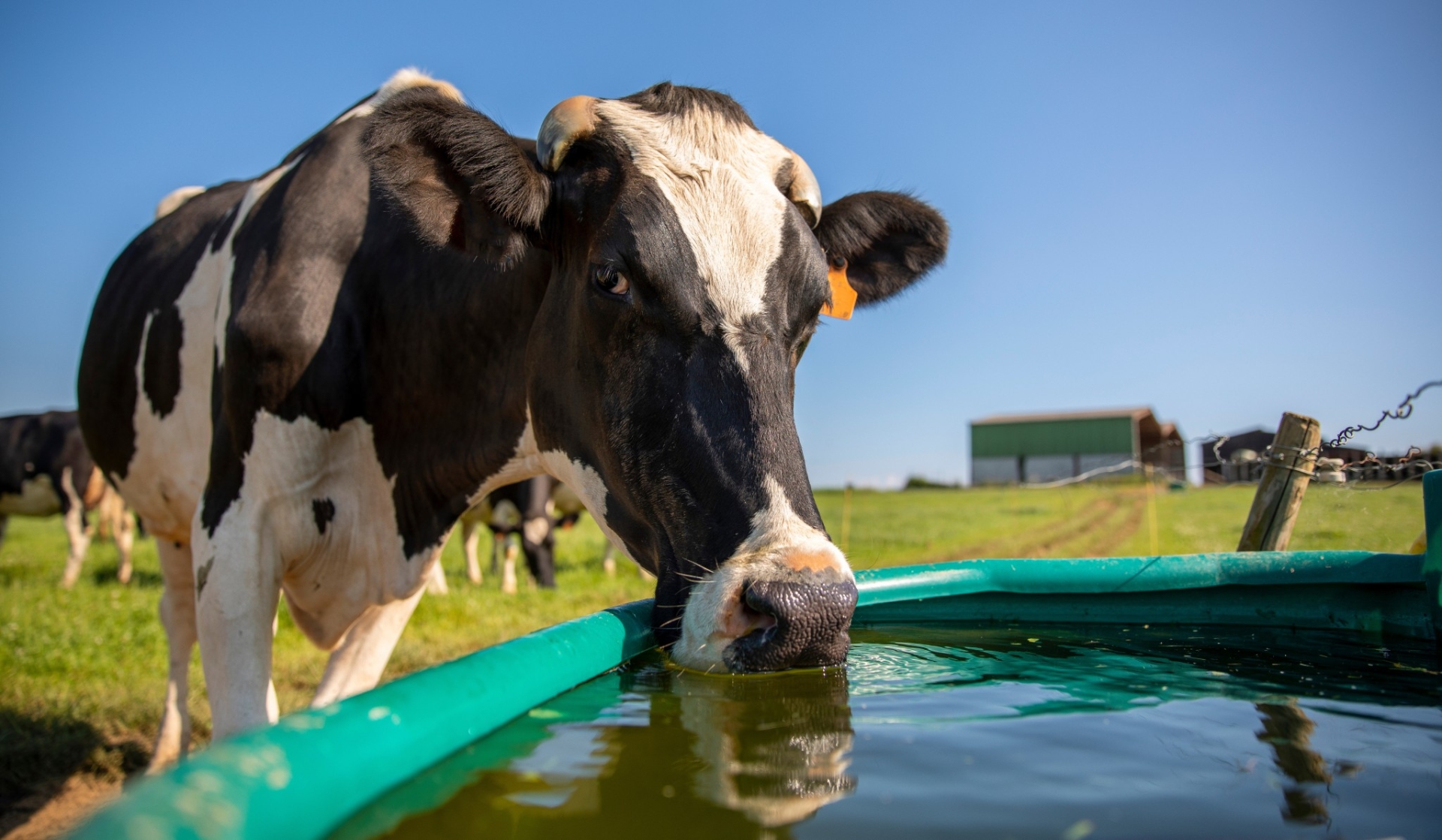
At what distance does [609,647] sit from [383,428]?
183 cm

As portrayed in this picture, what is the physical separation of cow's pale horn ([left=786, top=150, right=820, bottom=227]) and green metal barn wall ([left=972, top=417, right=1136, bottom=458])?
54813mm

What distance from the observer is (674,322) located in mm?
2352

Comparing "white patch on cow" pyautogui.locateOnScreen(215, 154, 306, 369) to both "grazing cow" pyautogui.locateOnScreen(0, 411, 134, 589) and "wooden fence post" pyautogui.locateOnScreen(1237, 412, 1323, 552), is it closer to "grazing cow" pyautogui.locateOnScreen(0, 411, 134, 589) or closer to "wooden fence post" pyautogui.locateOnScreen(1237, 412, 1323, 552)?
"wooden fence post" pyautogui.locateOnScreen(1237, 412, 1323, 552)

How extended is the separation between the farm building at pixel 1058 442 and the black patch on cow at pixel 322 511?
5057 cm

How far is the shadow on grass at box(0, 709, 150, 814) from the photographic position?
13.7 feet

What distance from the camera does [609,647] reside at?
185 cm

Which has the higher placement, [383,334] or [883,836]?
[383,334]

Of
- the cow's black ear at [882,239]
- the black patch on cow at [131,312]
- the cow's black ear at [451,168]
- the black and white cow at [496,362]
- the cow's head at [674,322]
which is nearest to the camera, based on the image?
the cow's head at [674,322]

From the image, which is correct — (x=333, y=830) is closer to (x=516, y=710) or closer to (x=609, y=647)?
(x=516, y=710)

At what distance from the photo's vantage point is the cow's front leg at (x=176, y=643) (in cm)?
458

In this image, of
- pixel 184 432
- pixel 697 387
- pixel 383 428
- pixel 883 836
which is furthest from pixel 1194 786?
pixel 184 432

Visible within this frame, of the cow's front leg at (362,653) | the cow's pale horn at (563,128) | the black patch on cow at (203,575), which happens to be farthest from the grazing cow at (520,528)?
the cow's pale horn at (563,128)

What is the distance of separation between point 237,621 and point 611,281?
1704 mm

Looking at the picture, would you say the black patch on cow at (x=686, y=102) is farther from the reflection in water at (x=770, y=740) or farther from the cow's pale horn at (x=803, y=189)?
the reflection in water at (x=770, y=740)
